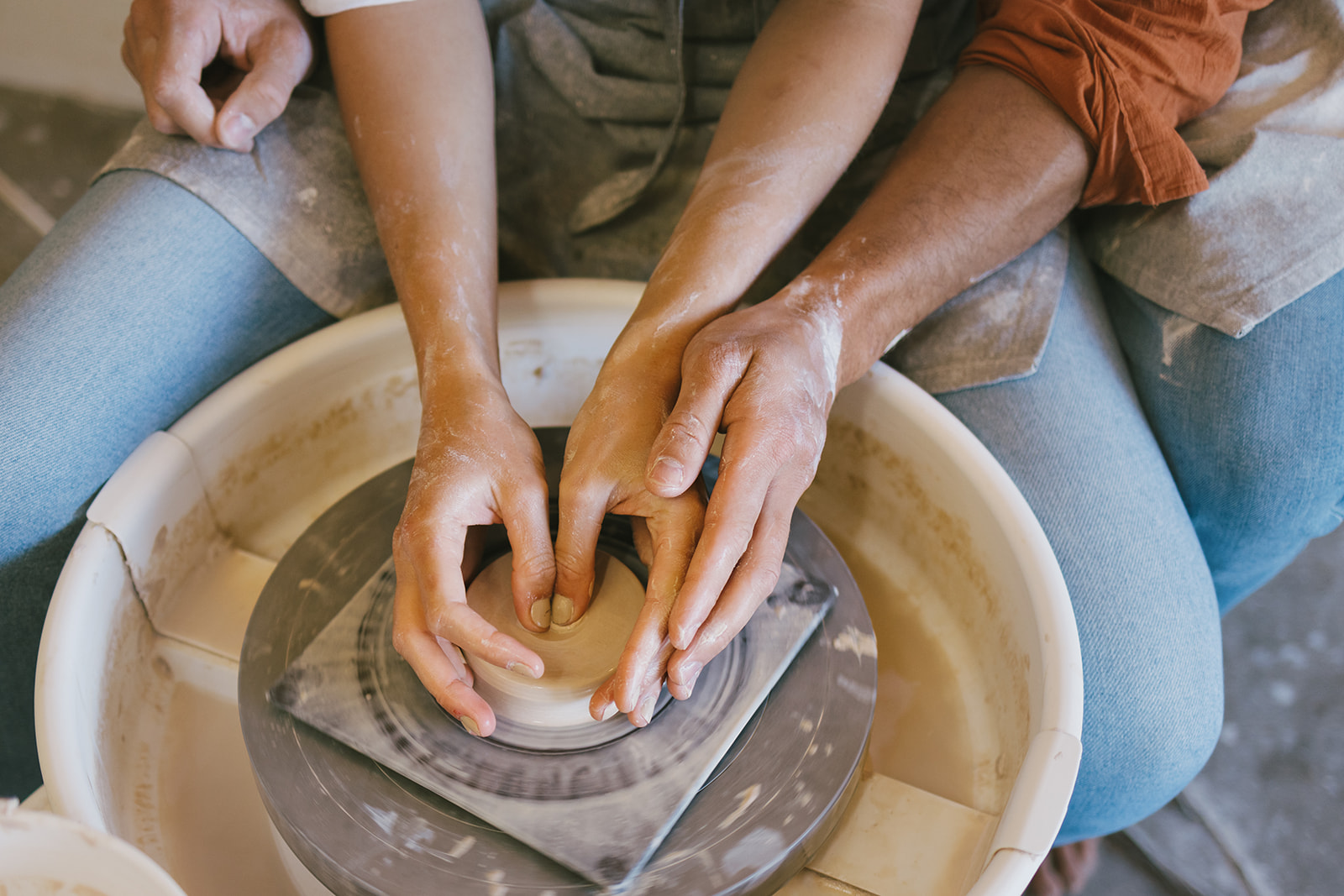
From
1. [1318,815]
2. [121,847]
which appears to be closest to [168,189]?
[121,847]

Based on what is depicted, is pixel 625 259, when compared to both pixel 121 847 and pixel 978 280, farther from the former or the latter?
pixel 121 847

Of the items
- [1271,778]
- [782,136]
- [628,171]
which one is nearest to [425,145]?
[628,171]

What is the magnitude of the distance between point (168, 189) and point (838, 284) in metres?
0.93

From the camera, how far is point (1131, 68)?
44.0 inches

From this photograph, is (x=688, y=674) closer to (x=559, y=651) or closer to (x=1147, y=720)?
(x=559, y=651)

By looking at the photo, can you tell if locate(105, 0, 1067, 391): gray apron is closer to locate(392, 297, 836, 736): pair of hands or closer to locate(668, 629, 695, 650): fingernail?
locate(392, 297, 836, 736): pair of hands

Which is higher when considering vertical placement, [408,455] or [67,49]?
[67,49]

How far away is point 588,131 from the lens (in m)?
1.47

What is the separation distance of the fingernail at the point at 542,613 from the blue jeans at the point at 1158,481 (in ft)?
2.08

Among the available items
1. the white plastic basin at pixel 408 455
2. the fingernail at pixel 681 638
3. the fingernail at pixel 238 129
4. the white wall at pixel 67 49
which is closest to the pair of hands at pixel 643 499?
the fingernail at pixel 681 638

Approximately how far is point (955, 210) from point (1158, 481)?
17.8 inches

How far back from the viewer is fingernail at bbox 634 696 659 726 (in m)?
0.86

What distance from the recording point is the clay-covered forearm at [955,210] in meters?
1.12

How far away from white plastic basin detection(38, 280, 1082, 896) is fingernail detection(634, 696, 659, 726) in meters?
0.27
